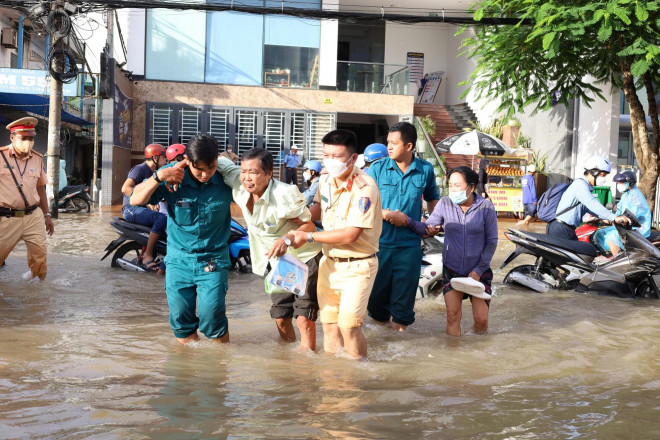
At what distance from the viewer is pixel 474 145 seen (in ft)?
60.7

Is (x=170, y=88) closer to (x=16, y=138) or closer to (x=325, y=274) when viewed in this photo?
(x=16, y=138)

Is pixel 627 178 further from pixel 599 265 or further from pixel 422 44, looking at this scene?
pixel 422 44

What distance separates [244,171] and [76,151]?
3004 centimetres

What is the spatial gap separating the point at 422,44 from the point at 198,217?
26.1 metres

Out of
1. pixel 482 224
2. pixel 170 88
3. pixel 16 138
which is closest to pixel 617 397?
pixel 482 224

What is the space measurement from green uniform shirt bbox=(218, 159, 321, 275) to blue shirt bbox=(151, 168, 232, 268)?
13 cm

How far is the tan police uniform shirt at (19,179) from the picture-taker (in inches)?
290

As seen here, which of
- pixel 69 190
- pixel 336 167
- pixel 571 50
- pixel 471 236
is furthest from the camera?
pixel 69 190

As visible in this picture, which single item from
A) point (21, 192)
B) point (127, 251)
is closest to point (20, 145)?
point (21, 192)

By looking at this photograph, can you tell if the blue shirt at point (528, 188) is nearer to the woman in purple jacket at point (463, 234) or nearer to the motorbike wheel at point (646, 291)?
the motorbike wheel at point (646, 291)

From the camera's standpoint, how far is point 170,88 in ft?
77.9

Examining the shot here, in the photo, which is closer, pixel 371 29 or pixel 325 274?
pixel 325 274

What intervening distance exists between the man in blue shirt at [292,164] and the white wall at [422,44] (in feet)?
26.4

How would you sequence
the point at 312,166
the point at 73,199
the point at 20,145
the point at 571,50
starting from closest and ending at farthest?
the point at 20,145 < the point at 312,166 < the point at 571,50 < the point at 73,199
